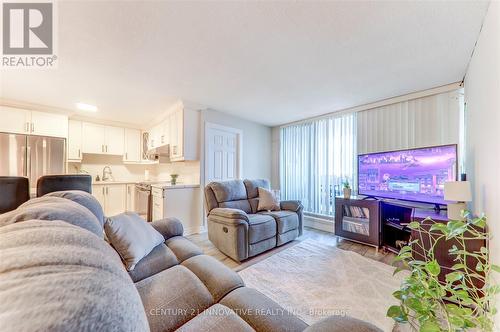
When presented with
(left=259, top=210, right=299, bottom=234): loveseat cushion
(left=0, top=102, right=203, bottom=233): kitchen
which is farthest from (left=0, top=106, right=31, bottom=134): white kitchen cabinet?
(left=259, top=210, right=299, bottom=234): loveseat cushion

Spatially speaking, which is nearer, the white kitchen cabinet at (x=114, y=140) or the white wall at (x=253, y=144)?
the white wall at (x=253, y=144)

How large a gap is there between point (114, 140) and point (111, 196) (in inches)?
52.3

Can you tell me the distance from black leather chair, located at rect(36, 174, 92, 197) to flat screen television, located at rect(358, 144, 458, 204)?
12.5ft

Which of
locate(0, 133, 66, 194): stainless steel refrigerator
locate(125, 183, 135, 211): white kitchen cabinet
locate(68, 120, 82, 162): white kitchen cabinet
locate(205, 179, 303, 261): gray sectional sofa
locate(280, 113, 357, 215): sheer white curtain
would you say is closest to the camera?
locate(205, 179, 303, 261): gray sectional sofa

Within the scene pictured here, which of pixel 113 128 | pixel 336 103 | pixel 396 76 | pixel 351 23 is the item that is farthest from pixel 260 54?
pixel 113 128

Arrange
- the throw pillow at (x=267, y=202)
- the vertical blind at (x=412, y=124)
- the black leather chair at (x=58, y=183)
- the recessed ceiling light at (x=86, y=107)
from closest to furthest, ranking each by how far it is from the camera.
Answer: the black leather chair at (x=58, y=183), the vertical blind at (x=412, y=124), the throw pillow at (x=267, y=202), the recessed ceiling light at (x=86, y=107)

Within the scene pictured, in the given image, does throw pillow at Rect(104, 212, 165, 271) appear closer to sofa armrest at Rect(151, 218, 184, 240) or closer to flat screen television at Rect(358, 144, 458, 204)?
sofa armrest at Rect(151, 218, 184, 240)

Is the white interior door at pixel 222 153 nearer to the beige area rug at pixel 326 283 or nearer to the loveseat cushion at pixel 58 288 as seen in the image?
the beige area rug at pixel 326 283

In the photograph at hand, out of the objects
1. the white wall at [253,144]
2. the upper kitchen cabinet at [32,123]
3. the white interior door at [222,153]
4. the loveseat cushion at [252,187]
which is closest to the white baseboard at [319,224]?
the loveseat cushion at [252,187]

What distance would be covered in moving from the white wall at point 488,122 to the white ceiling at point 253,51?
0.19 metres

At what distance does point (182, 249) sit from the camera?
155cm

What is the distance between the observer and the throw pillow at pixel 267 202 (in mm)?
3238

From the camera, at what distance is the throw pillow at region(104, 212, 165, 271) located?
1256mm

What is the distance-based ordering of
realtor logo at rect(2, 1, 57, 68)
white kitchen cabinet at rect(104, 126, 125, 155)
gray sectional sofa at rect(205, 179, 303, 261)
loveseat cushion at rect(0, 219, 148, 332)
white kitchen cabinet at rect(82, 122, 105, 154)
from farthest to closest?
white kitchen cabinet at rect(104, 126, 125, 155)
white kitchen cabinet at rect(82, 122, 105, 154)
gray sectional sofa at rect(205, 179, 303, 261)
realtor logo at rect(2, 1, 57, 68)
loveseat cushion at rect(0, 219, 148, 332)
